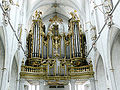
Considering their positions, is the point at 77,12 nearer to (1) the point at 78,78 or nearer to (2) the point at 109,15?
(1) the point at 78,78

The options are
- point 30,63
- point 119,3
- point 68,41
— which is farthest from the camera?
point 68,41

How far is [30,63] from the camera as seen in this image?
17922 mm

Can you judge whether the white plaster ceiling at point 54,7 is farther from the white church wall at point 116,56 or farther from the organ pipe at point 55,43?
the white church wall at point 116,56

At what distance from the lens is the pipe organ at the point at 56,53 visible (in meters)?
16.2

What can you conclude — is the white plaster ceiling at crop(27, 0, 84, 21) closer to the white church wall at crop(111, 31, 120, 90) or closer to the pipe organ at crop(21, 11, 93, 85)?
the pipe organ at crop(21, 11, 93, 85)

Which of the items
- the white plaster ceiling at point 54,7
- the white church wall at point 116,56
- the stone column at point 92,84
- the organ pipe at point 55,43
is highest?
the white plaster ceiling at point 54,7

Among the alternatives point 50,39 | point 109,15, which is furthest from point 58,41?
point 109,15

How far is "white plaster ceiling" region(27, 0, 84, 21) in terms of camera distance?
64.3 feet

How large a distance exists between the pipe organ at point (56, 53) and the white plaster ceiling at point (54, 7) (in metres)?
0.91

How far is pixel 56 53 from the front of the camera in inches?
722

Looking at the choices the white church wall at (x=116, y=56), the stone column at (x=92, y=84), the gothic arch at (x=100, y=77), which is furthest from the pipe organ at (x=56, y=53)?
the white church wall at (x=116, y=56)

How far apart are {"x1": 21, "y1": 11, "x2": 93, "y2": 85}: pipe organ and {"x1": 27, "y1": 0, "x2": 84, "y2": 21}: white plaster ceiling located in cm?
91

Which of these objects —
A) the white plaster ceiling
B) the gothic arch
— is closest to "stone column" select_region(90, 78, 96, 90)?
the gothic arch

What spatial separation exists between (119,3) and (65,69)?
29.7 feet
